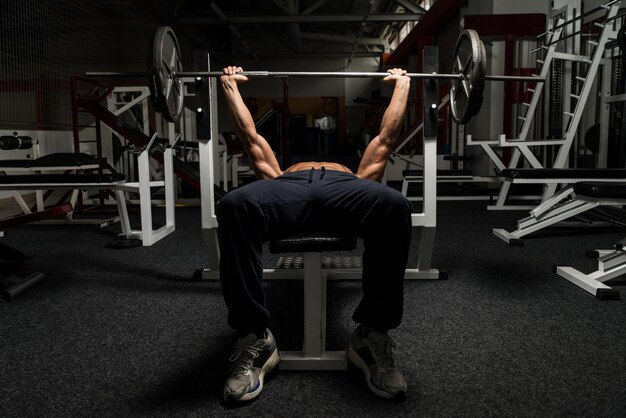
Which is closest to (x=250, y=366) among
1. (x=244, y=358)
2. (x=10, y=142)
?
(x=244, y=358)

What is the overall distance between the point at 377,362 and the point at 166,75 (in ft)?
3.93

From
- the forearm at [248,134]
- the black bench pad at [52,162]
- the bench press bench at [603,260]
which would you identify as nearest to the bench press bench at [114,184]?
the black bench pad at [52,162]

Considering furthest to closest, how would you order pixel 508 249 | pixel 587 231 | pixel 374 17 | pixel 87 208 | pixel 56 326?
pixel 374 17 → pixel 87 208 → pixel 587 231 → pixel 508 249 → pixel 56 326

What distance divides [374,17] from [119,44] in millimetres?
4292

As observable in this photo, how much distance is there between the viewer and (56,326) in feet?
5.19

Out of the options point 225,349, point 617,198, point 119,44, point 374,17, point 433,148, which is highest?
point 374,17

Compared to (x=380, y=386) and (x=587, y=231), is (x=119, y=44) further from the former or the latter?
(x=380, y=386)

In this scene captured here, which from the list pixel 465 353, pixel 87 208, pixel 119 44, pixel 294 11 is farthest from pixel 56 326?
pixel 294 11

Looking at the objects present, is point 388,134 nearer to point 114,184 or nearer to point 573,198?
point 573,198

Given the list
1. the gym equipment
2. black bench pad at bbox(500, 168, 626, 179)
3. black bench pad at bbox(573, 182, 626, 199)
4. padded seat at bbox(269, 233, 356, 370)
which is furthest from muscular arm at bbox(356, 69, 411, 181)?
the gym equipment

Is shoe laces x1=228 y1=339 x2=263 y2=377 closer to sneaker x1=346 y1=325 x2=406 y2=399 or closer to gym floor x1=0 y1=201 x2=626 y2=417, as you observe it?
gym floor x1=0 y1=201 x2=626 y2=417

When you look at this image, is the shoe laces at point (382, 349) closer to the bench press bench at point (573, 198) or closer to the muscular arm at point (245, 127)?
the muscular arm at point (245, 127)

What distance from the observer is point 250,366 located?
114cm

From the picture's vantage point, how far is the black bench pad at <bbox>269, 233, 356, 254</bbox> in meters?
1.19
